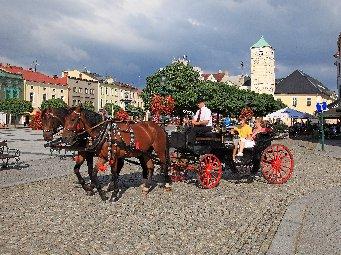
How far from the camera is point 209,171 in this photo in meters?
11.2

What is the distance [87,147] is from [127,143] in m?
0.91

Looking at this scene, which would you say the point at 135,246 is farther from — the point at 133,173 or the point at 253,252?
the point at 133,173

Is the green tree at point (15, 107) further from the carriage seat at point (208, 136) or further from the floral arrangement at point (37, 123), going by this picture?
the carriage seat at point (208, 136)

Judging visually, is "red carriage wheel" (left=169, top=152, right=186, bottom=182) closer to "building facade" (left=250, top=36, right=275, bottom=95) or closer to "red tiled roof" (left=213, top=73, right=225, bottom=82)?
"building facade" (left=250, top=36, right=275, bottom=95)

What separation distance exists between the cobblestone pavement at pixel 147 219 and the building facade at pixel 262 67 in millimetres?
97621

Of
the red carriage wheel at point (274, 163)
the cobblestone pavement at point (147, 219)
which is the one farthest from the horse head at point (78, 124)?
the red carriage wheel at point (274, 163)

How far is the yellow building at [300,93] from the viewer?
97.7 m

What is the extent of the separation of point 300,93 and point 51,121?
95009mm

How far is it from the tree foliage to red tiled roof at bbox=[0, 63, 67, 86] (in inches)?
1244

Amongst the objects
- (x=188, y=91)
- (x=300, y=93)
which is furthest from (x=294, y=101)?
(x=188, y=91)

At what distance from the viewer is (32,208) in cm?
889

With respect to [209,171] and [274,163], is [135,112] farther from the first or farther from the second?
[209,171]

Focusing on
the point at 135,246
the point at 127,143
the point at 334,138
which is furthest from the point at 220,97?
the point at 135,246

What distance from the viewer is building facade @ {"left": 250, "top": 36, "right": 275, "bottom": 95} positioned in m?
107
